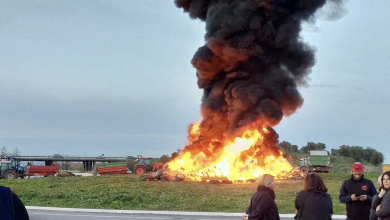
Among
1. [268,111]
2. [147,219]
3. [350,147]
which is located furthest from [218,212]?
[350,147]

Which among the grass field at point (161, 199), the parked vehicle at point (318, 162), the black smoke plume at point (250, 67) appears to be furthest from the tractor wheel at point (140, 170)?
the grass field at point (161, 199)

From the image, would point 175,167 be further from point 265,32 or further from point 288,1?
point 288,1

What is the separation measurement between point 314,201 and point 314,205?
0.05 m

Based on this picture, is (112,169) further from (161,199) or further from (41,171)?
(161,199)

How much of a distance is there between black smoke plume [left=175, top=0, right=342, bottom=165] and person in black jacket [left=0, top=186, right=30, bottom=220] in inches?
1207

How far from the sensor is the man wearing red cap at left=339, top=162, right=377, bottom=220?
7730 millimetres

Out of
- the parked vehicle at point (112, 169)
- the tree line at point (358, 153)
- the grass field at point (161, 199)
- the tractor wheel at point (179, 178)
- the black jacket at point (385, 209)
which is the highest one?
the tree line at point (358, 153)

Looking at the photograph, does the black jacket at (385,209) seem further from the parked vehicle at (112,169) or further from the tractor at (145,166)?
the parked vehicle at (112,169)

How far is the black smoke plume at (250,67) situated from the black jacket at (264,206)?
26103mm

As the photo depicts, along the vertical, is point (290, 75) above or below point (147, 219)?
above

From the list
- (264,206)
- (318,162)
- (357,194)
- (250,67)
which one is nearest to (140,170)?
(250,67)

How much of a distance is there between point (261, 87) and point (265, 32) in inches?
156

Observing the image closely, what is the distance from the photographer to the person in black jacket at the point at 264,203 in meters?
6.39

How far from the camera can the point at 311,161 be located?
156ft
